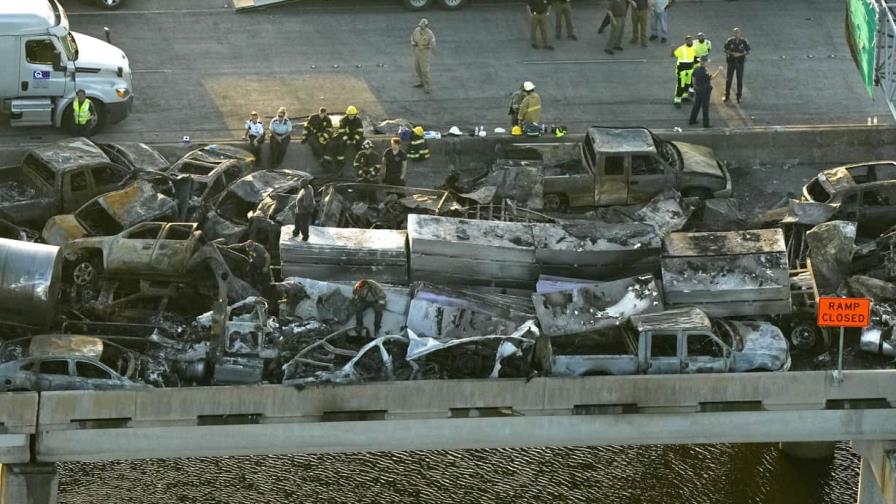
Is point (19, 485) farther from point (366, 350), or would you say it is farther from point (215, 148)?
point (215, 148)

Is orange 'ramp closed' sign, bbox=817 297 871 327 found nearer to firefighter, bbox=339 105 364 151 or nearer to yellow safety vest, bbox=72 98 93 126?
firefighter, bbox=339 105 364 151

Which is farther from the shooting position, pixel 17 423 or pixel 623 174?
pixel 623 174

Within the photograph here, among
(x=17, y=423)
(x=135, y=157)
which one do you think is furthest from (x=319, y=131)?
(x=17, y=423)

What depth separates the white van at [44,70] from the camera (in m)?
32.1

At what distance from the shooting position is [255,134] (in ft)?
104

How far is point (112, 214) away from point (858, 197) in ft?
41.1

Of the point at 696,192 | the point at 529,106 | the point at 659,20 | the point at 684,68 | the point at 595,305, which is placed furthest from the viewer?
the point at 659,20

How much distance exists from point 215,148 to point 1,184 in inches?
151

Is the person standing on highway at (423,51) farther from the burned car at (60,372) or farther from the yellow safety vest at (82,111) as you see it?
the burned car at (60,372)

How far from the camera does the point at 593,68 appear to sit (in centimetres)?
3619

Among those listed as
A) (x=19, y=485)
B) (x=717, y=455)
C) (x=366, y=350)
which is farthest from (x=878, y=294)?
(x=19, y=485)

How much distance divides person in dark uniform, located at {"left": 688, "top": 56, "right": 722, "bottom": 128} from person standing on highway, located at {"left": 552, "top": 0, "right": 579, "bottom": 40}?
4.16m

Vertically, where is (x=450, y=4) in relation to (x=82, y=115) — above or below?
above

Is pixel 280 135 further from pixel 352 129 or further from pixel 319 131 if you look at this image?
pixel 352 129
